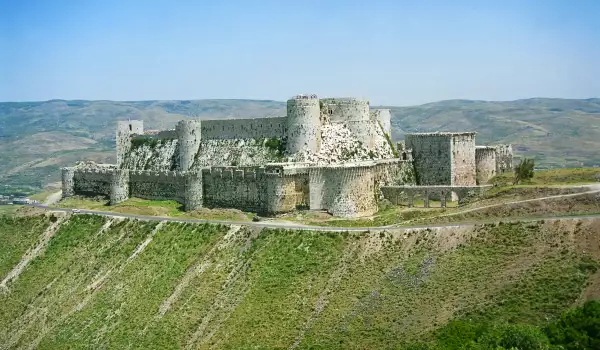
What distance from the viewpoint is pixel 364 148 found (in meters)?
84.7

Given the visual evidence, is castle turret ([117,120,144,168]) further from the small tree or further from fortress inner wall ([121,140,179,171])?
the small tree

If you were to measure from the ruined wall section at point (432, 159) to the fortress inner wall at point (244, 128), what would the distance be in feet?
51.5

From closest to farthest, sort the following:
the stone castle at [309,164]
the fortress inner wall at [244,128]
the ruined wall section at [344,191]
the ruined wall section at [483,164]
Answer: the ruined wall section at [344,191] → the stone castle at [309,164] → the fortress inner wall at [244,128] → the ruined wall section at [483,164]

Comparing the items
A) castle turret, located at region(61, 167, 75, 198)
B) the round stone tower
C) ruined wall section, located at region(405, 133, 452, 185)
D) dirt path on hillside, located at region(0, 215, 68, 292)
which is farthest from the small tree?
castle turret, located at region(61, 167, 75, 198)

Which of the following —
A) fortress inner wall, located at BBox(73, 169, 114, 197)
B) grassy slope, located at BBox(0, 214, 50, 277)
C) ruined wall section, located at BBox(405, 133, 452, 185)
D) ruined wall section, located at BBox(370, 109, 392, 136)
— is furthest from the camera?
fortress inner wall, located at BBox(73, 169, 114, 197)

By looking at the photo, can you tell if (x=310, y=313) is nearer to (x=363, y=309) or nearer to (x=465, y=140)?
(x=363, y=309)

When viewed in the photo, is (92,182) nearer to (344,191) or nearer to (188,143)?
(188,143)

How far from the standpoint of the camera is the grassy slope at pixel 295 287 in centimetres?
5044

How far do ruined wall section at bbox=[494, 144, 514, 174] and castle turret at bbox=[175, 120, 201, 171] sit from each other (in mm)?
36434

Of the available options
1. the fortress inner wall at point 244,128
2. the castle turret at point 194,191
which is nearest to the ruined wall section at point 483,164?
the fortress inner wall at point 244,128

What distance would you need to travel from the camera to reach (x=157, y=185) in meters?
90.8

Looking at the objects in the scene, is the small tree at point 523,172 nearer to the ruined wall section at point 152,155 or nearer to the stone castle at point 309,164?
the stone castle at point 309,164

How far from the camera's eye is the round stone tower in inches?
3231

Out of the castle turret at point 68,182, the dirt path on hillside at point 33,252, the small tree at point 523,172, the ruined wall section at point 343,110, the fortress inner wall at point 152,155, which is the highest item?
the ruined wall section at point 343,110
